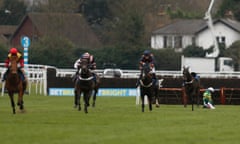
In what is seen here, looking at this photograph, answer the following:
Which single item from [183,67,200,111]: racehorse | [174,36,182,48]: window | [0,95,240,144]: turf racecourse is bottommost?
[0,95,240,144]: turf racecourse

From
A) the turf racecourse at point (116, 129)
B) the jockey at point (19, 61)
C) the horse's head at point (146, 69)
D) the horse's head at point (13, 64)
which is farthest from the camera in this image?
the horse's head at point (146, 69)

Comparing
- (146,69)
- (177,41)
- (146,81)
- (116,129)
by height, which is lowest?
(116,129)

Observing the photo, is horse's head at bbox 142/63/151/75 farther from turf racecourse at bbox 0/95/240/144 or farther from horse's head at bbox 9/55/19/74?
horse's head at bbox 9/55/19/74

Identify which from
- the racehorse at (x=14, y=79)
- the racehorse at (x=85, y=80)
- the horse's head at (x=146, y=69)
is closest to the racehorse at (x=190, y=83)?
the horse's head at (x=146, y=69)

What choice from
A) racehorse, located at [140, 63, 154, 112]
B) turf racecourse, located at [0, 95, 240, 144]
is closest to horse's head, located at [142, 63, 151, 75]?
racehorse, located at [140, 63, 154, 112]

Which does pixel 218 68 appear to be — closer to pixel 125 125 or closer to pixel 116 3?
pixel 116 3

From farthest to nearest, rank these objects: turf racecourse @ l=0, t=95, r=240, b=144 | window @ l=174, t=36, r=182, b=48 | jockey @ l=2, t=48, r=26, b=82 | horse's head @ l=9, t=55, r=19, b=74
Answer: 1. window @ l=174, t=36, r=182, b=48
2. jockey @ l=2, t=48, r=26, b=82
3. horse's head @ l=9, t=55, r=19, b=74
4. turf racecourse @ l=0, t=95, r=240, b=144

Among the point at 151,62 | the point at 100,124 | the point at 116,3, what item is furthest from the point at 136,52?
the point at 100,124

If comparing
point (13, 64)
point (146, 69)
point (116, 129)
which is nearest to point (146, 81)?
point (146, 69)

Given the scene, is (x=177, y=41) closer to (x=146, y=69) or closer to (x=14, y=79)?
(x=146, y=69)

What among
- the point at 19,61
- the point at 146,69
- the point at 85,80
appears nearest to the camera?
the point at 19,61

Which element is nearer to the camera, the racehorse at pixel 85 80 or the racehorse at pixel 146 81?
the racehorse at pixel 85 80

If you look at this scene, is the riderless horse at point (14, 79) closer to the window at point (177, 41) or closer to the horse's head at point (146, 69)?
the horse's head at point (146, 69)

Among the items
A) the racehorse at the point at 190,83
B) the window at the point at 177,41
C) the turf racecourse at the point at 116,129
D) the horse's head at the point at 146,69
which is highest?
the window at the point at 177,41
